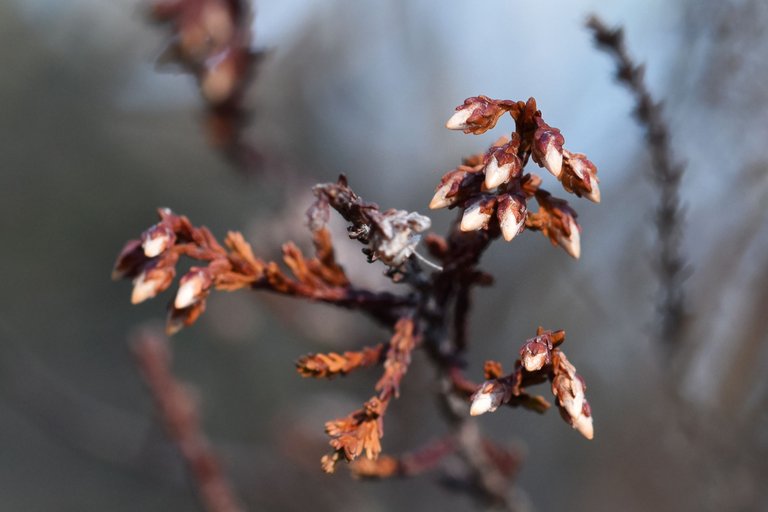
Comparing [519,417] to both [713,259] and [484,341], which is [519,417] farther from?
[713,259]

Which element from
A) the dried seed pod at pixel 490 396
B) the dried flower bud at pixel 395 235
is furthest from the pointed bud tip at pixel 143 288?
the dried seed pod at pixel 490 396

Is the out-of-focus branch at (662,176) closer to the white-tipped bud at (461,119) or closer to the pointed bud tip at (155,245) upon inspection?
the white-tipped bud at (461,119)

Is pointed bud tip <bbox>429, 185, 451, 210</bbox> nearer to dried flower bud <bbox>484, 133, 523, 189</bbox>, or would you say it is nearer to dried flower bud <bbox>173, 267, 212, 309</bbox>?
dried flower bud <bbox>484, 133, 523, 189</bbox>

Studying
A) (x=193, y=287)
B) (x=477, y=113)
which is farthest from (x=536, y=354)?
(x=193, y=287)

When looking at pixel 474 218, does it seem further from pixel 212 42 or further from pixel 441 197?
pixel 212 42

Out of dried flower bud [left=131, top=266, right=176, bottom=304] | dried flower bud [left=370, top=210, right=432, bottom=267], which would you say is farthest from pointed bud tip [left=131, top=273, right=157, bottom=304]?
dried flower bud [left=370, top=210, right=432, bottom=267]
